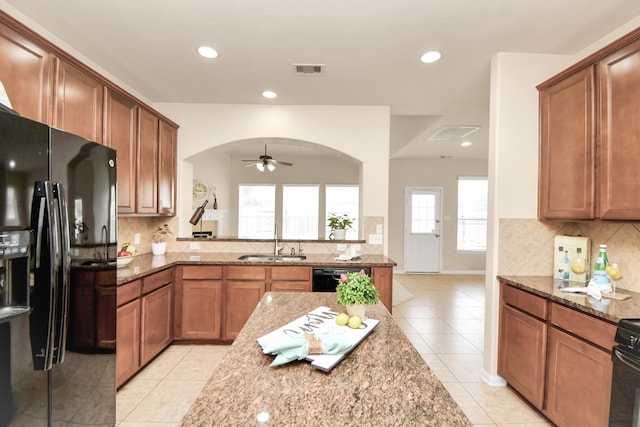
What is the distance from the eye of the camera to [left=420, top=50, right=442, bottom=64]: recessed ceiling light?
96.3 inches

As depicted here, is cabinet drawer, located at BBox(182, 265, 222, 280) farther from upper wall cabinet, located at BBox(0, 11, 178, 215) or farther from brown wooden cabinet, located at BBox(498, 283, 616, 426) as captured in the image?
brown wooden cabinet, located at BBox(498, 283, 616, 426)

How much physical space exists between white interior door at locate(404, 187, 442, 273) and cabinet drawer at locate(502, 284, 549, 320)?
4968mm

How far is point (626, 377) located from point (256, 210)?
6925mm

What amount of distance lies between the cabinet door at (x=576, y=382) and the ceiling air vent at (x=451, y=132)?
132 inches

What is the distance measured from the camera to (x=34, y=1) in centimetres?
191

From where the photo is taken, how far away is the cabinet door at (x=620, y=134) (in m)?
1.75

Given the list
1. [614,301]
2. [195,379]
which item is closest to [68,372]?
[195,379]

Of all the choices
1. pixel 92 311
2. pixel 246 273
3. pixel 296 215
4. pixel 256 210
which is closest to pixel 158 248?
pixel 246 273

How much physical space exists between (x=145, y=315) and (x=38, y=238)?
62.2 inches

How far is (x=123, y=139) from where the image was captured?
262 cm

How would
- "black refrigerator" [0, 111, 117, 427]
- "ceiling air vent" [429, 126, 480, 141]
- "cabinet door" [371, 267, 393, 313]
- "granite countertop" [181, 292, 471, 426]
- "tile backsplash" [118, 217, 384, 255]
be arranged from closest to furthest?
"granite countertop" [181, 292, 471, 426]
"black refrigerator" [0, 111, 117, 427]
"cabinet door" [371, 267, 393, 313]
"tile backsplash" [118, 217, 384, 255]
"ceiling air vent" [429, 126, 480, 141]

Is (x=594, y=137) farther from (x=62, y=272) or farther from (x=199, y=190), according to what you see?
(x=199, y=190)

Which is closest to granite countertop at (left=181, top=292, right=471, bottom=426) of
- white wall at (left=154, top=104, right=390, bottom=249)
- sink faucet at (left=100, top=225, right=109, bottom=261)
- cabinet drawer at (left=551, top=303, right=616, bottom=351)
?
sink faucet at (left=100, top=225, right=109, bottom=261)

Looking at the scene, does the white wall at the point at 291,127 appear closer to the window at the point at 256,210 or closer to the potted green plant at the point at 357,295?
the potted green plant at the point at 357,295
